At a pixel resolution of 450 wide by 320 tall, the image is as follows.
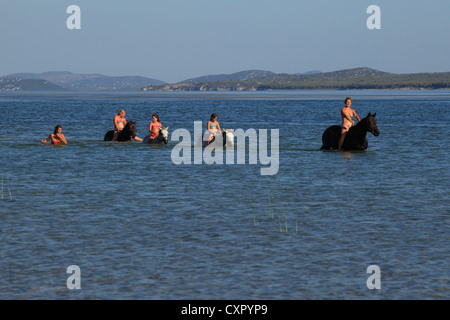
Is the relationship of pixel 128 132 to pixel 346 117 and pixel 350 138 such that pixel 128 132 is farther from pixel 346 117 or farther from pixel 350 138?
pixel 346 117

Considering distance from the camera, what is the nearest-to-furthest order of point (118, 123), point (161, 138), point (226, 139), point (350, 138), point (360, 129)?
1. point (360, 129)
2. point (350, 138)
3. point (226, 139)
4. point (161, 138)
5. point (118, 123)

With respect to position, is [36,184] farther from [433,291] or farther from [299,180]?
[433,291]

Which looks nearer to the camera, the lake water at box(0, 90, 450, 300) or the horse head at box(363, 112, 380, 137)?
the lake water at box(0, 90, 450, 300)

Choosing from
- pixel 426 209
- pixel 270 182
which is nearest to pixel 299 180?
pixel 270 182

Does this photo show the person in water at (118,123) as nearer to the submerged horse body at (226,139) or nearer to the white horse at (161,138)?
the white horse at (161,138)

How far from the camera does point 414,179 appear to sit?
23547 mm

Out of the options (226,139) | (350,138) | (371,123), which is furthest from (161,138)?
(371,123)

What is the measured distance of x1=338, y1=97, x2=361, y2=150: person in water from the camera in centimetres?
2981

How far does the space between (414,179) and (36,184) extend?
11.9 m

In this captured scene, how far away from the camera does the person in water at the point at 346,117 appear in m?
29.8

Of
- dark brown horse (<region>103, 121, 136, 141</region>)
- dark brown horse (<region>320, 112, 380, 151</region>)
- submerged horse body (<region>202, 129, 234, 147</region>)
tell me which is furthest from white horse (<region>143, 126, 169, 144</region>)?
dark brown horse (<region>320, 112, 380, 151</region>)

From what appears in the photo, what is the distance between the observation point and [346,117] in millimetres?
30469

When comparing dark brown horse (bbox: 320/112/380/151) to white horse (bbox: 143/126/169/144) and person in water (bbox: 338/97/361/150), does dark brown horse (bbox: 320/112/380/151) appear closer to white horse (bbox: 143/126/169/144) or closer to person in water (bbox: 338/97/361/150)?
person in water (bbox: 338/97/361/150)
